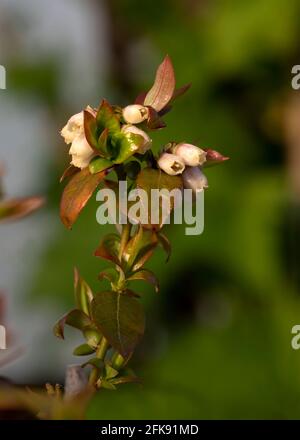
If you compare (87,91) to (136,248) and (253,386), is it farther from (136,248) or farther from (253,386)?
(136,248)

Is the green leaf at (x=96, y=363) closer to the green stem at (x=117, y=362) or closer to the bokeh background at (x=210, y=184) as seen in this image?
the green stem at (x=117, y=362)

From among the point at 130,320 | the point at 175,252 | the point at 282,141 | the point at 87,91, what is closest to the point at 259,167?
the point at 282,141

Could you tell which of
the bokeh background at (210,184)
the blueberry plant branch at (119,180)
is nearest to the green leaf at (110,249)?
the blueberry plant branch at (119,180)

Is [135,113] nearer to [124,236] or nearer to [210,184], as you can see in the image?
[124,236]

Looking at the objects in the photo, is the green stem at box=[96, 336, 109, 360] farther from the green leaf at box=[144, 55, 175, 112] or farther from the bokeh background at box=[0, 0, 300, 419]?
the bokeh background at box=[0, 0, 300, 419]

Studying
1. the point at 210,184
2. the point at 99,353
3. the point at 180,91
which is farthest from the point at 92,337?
the point at 210,184

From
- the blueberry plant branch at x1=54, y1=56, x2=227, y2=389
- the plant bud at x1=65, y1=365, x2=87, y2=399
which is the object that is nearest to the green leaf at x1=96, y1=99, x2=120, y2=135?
the blueberry plant branch at x1=54, y1=56, x2=227, y2=389
